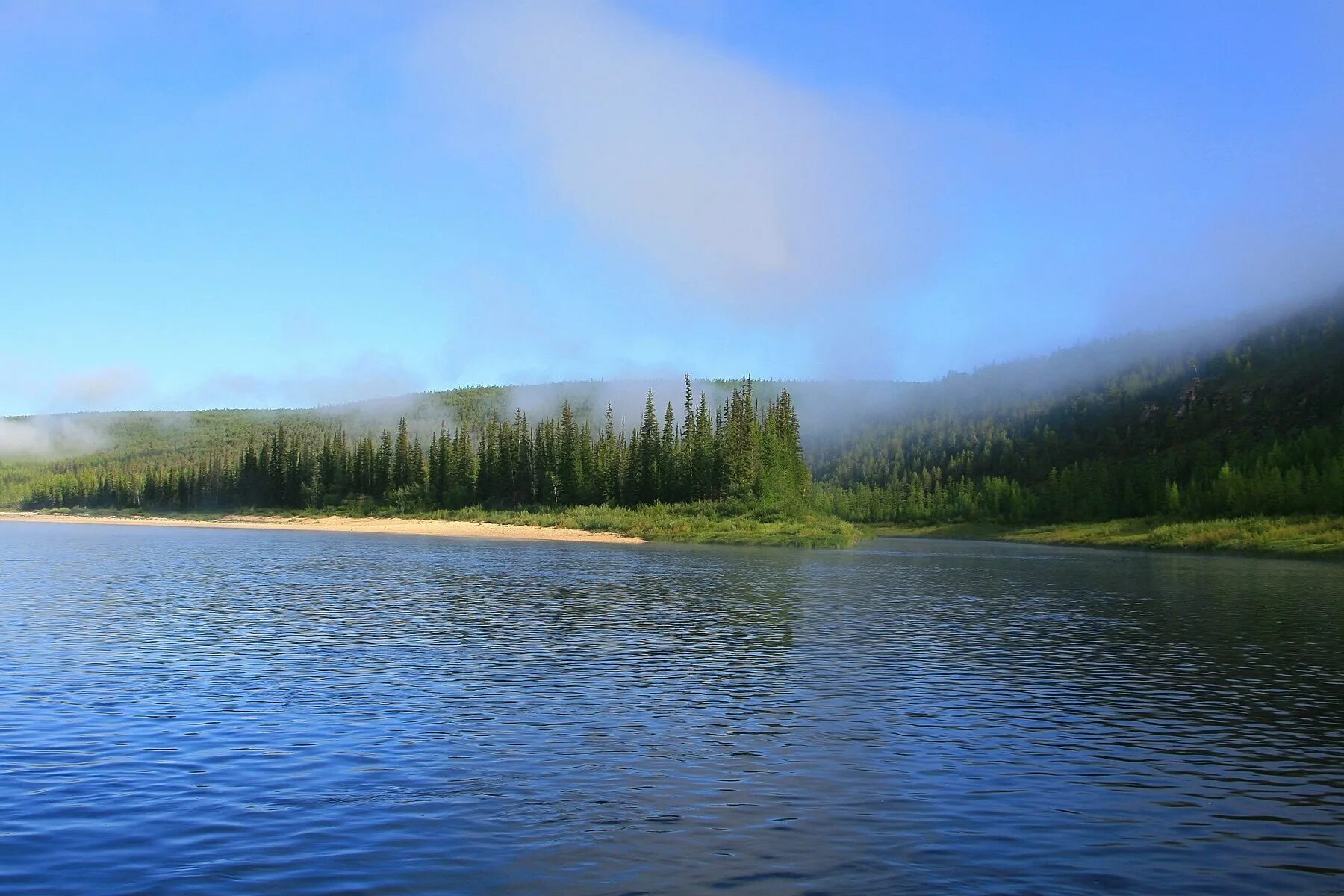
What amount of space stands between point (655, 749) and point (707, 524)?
395 feet

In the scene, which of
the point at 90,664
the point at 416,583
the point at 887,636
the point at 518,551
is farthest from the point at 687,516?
the point at 90,664

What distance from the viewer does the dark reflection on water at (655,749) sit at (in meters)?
15.4

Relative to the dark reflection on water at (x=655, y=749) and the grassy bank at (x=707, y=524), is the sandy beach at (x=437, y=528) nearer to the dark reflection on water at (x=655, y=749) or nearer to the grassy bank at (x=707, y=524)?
the grassy bank at (x=707, y=524)

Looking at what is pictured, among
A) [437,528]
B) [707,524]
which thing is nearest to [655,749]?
[707,524]

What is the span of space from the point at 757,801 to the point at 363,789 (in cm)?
735

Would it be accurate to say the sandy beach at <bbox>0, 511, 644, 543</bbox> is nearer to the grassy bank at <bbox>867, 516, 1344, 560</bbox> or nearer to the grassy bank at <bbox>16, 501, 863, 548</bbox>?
the grassy bank at <bbox>16, 501, 863, 548</bbox>

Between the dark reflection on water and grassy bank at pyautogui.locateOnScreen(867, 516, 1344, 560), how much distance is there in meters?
85.7

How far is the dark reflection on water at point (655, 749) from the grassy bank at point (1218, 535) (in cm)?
8568

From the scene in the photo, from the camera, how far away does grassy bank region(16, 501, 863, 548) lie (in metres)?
131

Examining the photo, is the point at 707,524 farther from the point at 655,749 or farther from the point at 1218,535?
the point at 655,749

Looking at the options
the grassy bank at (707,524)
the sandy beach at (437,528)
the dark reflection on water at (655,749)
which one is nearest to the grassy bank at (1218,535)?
the grassy bank at (707,524)

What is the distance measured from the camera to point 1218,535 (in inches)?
5556

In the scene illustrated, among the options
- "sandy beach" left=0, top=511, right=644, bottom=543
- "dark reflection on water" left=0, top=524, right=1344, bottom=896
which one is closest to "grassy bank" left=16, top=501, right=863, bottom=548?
"sandy beach" left=0, top=511, right=644, bottom=543

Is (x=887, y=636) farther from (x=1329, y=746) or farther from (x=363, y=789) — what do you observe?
(x=363, y=789)
